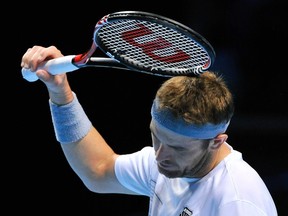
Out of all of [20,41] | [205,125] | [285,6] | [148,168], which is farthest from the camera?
[20,41]

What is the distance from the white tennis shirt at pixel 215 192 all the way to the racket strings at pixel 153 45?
0.33m

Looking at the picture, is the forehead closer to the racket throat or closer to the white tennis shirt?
the white tennis shirt

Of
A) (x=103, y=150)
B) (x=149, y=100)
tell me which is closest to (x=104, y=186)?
(x=103, y=150)

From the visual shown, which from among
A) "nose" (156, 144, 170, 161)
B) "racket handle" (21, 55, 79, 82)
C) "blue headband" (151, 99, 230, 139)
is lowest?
"nose" (156, 144, 170, 161)

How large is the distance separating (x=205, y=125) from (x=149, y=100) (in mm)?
1355

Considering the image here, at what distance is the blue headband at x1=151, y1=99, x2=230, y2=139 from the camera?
83.4 inches

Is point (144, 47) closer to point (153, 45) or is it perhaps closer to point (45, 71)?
point (153, 45)

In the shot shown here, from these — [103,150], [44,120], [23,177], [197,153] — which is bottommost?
[23,177]

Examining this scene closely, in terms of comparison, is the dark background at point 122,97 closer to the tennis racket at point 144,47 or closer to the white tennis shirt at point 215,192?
the white tennis shirt at point 215,192

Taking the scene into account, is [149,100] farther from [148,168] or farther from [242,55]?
[148,168]

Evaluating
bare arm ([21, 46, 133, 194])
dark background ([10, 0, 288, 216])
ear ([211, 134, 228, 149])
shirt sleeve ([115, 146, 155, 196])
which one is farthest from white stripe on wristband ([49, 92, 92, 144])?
dark background ([10, 0, 288, 216])

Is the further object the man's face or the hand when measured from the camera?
the hand

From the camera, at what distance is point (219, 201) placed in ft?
A: 6.97

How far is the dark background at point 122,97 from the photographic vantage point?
10.5ft
